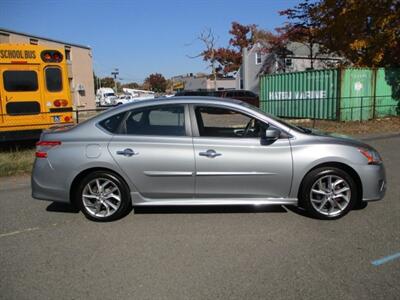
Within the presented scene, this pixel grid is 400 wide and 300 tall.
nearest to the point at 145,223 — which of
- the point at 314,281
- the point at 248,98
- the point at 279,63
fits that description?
the point at 314,281

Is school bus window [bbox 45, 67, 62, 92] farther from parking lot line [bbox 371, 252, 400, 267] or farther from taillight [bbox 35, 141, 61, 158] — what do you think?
parking lot line [bbox 371, 252, 400, 267]

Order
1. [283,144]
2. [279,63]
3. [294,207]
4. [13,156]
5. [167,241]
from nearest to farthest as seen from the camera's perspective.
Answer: [167,241]
[283,144]
[294,207]
[13,156]
[279,63]

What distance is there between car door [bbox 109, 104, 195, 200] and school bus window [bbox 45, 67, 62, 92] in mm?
7480

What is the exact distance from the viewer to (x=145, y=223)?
5.07 m

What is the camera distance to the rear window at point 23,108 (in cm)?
1120

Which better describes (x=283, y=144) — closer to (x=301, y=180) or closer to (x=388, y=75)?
(x=301, y=180)

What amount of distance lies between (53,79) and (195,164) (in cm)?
827

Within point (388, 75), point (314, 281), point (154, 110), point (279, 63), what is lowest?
point (314, 281)

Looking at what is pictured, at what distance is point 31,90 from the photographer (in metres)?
11.4

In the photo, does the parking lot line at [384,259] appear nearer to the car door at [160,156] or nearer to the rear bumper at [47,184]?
the car door at [160,156]

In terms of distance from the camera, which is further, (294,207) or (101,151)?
(294,207)

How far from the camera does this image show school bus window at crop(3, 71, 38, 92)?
11.0 meters

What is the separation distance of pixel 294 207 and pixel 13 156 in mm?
7672

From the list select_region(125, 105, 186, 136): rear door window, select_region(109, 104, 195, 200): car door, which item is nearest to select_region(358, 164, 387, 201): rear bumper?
select_region(109, 104, 195, 200): car door
